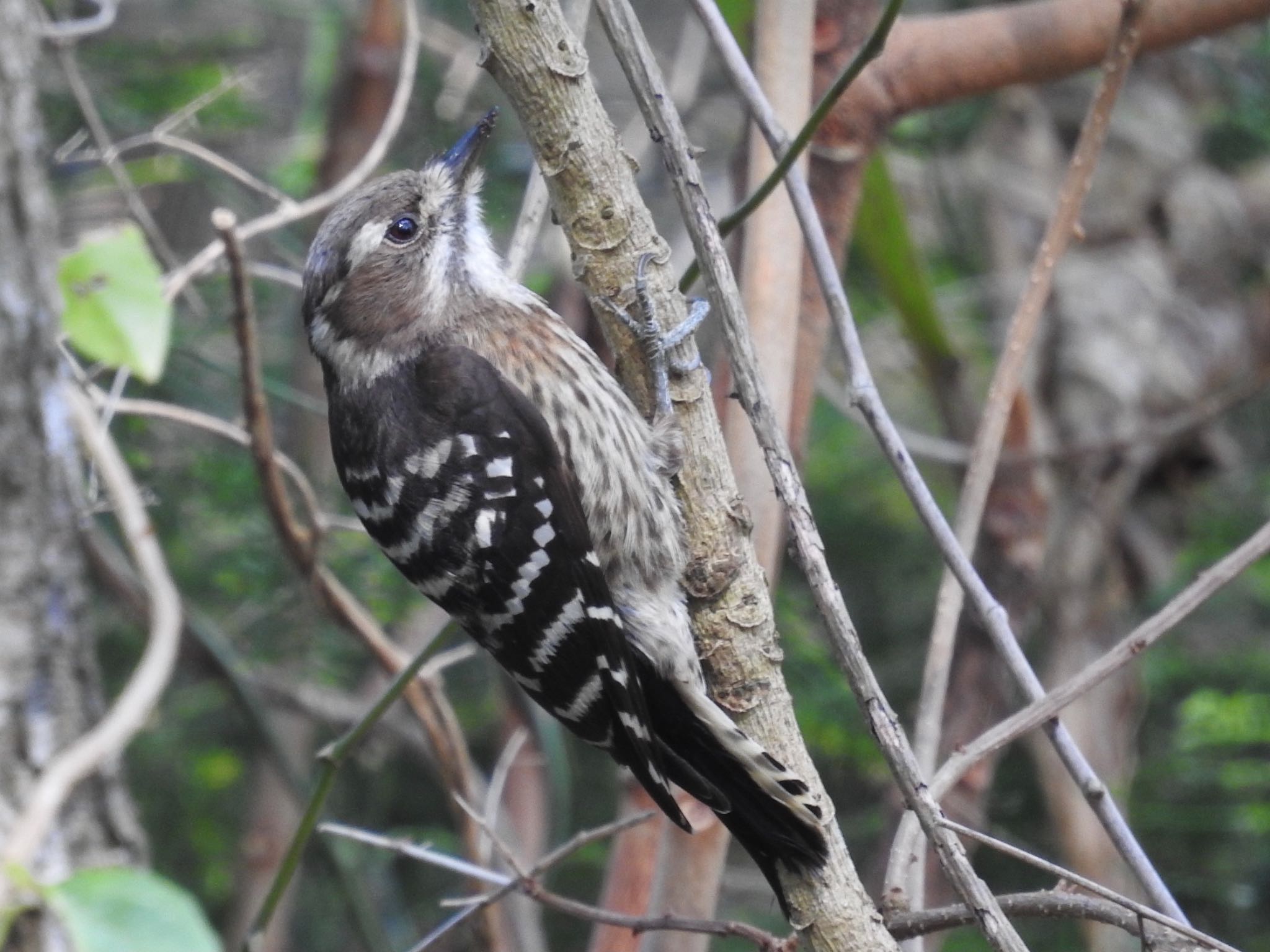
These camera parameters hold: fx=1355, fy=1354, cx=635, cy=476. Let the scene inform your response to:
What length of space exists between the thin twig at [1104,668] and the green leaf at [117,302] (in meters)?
1.16

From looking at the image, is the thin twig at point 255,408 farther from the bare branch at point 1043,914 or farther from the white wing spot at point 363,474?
the bare branch at point 1043,914

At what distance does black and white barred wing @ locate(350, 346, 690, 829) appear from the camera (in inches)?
91.5

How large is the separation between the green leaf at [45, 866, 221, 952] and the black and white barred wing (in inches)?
46.1

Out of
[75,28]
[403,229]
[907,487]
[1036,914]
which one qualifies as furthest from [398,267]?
[1036,914]

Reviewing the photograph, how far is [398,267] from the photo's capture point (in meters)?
2.64

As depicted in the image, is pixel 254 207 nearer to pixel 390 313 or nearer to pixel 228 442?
pixel 228 442

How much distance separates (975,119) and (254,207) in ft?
7.36

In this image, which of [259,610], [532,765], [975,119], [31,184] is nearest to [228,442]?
[259,610]

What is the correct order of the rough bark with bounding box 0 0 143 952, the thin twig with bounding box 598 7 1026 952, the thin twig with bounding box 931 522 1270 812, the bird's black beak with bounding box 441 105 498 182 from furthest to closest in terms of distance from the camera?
the bird's black beak with bounding box 441 105 498 182
the rough bark with bounding box 0 0 143 952
the thin twig with bounding box 931 522 1270 812
the thin twig with bounding box 598 7 1026 952

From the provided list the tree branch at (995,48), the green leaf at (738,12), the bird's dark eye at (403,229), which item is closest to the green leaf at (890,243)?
the tree branch at (995,48)

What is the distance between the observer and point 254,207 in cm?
427

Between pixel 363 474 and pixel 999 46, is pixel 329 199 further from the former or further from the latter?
pixel 999 46

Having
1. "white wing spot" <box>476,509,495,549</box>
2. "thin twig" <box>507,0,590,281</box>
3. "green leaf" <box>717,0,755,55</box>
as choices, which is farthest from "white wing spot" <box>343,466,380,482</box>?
"green leaf" <box>717,0,755,55</box>

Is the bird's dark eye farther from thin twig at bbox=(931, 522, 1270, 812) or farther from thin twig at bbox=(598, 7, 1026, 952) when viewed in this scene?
thin twig at bbox=(931, 522, 1270, 812)
